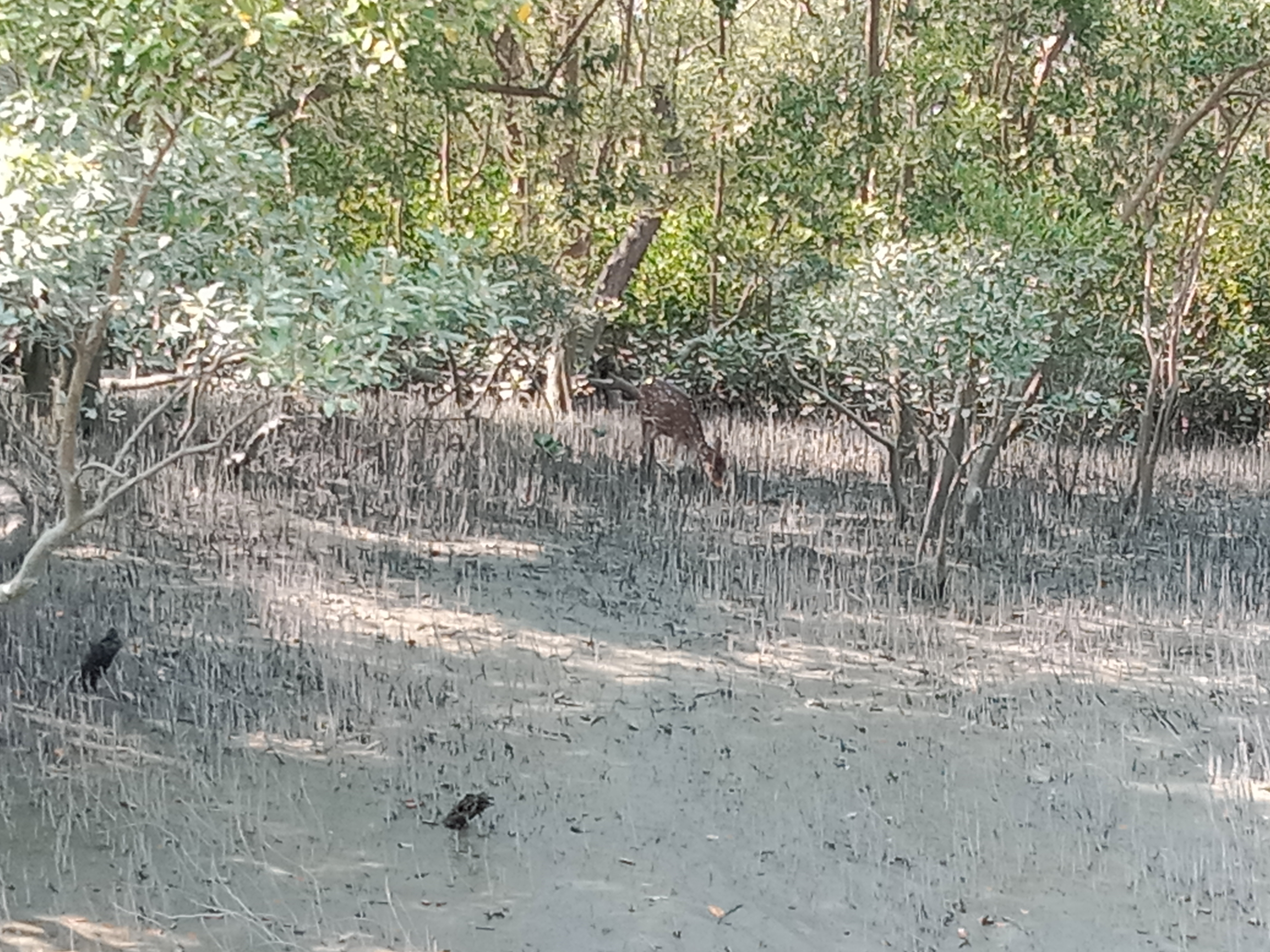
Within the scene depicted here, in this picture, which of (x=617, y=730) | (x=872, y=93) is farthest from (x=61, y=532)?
(x=872, y=93)

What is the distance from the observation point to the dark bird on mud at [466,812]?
5219 millimetres

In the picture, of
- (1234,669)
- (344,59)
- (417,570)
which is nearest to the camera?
(344,59)

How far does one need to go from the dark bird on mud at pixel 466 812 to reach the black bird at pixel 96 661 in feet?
6.28

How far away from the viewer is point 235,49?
4043mm

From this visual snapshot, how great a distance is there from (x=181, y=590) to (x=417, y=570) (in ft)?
4.80

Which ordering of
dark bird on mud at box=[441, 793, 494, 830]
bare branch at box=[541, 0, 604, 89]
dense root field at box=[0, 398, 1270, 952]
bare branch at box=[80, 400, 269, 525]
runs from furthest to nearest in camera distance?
bare branch at box=[541, 0, 604, 89], dark bird on mud at box=[441, 793, 494, 830], dense root field at box=[0, 398, 1270, 952], bare branch at box=[80, 400, 269, 525]

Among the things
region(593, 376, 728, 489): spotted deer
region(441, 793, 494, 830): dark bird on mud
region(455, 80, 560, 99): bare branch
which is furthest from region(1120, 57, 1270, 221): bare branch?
region(441, 793, 494, 830): dark bird on mud

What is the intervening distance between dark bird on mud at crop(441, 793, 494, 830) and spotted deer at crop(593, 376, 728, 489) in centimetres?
565

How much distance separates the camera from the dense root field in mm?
4762

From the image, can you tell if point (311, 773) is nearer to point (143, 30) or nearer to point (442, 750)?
point (442, 750)

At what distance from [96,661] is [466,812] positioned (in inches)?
80.3

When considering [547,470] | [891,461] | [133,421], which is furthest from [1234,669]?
[133,421]

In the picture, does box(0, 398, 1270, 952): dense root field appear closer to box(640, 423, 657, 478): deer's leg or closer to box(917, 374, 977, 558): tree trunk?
box(917, 374, 977, 558): tree trunk

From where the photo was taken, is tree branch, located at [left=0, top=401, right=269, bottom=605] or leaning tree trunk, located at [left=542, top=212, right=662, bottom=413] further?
leaning tree trunk, located at [left=542, top=212, right=662, bottom=413]
